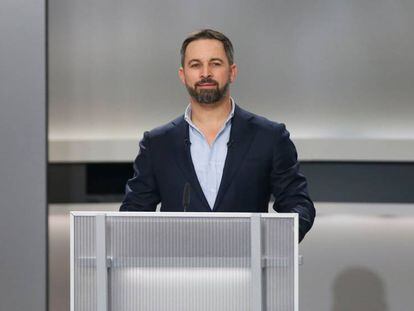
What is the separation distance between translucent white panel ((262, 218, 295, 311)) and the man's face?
82 cm

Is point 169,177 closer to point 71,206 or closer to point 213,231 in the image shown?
point 213,231

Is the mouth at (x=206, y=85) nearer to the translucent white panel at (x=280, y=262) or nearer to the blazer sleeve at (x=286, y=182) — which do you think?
the blazer sleeve at (x=286, y=182)

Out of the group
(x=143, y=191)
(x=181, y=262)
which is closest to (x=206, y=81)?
(x=143, y=191)

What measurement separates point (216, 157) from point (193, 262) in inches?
30.0

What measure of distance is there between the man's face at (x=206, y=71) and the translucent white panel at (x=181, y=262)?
798 millimetres

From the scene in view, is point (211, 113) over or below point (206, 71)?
below

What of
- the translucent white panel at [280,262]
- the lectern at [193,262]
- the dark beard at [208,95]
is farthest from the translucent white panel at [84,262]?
the dark beard at [208,95]

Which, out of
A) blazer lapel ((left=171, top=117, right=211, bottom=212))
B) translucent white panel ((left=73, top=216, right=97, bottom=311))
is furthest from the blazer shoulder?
translucent white panel ((left=73, top=216, right=97, bottom=311))

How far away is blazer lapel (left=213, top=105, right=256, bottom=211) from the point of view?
7.97 ft

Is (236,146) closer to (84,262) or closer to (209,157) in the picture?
(209,157)

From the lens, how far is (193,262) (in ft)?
5.75

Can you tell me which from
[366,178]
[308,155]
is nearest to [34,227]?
[308,155]

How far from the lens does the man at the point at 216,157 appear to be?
245 centimetres

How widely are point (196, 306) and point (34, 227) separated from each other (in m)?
1.91
